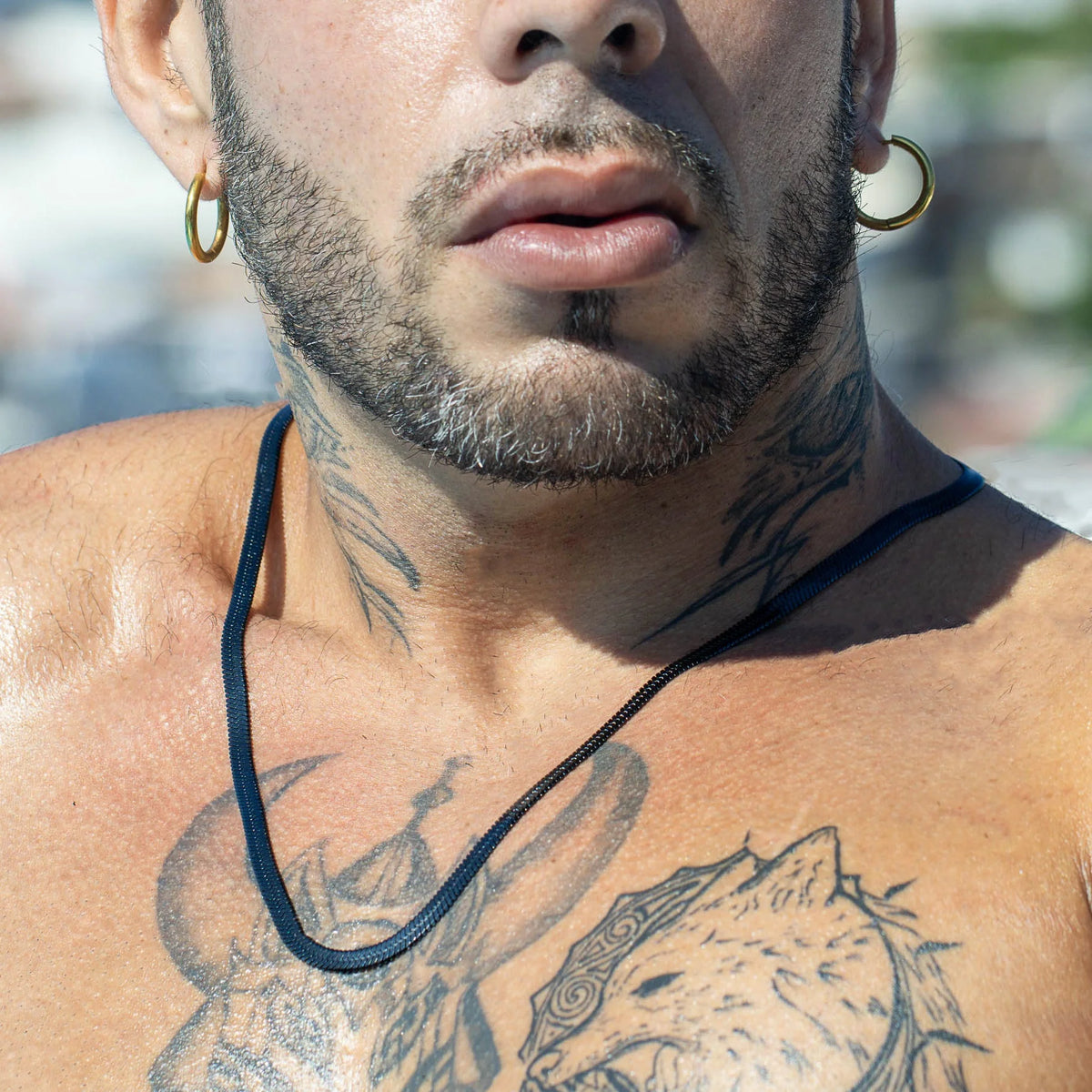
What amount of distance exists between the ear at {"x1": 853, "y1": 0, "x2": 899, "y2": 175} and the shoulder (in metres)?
1.23

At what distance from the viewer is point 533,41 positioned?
159 centimetres

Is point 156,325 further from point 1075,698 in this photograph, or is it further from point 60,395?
point 1075,698

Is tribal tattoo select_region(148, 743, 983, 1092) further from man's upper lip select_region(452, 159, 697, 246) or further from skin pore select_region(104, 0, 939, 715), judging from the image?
man's upper lip select_region(452, 159, 697, 246)

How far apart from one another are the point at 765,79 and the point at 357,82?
527 millimetres

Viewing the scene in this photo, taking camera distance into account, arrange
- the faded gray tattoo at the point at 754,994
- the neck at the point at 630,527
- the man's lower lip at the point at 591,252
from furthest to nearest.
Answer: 1. the neck at the point at 630,527
2. the man's lower lip at the point at 591,252
3. the faded gray tattoo at the point at 754,994

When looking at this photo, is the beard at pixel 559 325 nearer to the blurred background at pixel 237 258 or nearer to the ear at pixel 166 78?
the ear at pixel 166 78

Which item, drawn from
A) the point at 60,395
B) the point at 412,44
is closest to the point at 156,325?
the point at 60,395

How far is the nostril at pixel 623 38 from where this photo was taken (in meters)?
1.59

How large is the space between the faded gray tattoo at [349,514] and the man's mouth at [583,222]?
612 millimetres

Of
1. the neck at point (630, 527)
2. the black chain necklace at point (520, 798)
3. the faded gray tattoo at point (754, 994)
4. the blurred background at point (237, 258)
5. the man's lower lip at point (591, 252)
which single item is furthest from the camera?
the blurred background at point (237, 258)

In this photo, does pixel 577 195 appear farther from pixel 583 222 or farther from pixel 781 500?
pixel 781 500

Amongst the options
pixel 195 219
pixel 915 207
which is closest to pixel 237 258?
pixel 195 219

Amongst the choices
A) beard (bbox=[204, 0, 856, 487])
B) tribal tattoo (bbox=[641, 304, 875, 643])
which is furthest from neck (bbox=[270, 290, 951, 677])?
beard (bbox=[204, 0, 856, 487])

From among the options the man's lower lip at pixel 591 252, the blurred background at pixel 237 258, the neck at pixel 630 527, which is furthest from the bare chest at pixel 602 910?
the blurred background at pixel 237 258
